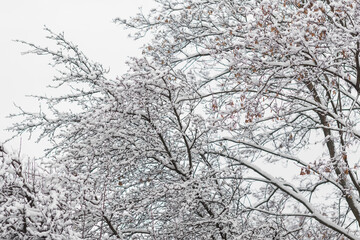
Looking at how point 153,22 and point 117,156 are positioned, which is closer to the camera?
point 117,156

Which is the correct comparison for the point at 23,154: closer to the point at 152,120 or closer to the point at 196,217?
the point at 152,120

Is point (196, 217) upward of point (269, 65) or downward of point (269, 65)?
downward

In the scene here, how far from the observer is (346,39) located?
478cm

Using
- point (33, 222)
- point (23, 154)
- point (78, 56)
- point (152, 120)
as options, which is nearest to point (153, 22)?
point (78, 56)

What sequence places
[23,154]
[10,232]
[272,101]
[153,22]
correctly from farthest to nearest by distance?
[153,22] < [272,101] < [23,154] < [10,232]

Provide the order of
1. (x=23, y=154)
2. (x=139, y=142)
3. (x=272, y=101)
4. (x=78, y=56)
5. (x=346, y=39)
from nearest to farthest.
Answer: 1. (x=23, y=154)
2. (x=346, y=39)
3. (x=272, y=101)
4. (x=139, y=142)
5. (x=78, y=56)

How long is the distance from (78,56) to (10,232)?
161 inches

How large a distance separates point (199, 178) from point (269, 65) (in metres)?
1.96

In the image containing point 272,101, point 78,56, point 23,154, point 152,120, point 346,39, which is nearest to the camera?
point 23,154

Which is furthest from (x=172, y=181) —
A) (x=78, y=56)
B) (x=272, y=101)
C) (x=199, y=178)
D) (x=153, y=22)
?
(x=153, y=22)

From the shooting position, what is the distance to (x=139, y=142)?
6668 mm

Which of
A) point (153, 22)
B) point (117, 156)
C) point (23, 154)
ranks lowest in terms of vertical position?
point (23, 154)

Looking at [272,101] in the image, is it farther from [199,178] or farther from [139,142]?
[139,142]

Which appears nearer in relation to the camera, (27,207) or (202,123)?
(27,207)
